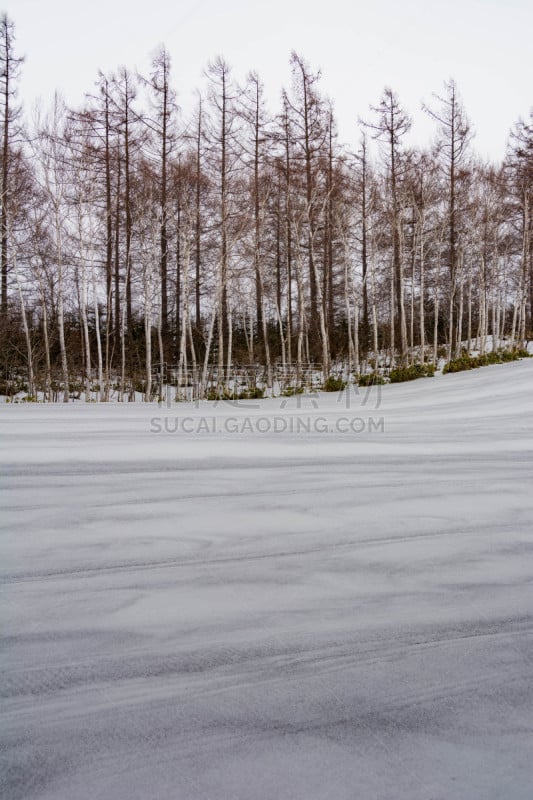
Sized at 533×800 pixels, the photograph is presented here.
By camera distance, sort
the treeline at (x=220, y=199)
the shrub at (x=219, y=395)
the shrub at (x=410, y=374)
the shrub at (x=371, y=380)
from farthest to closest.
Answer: the treeline at (x=220, y=199), the shrub at (x=410, y=374), the shrub at (x=371, y=380), the shrub at (x=219, y=395)

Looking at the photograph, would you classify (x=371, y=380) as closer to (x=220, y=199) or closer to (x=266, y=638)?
(x=220, y=199)

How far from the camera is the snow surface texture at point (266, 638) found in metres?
0.71

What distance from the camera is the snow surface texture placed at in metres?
0.71

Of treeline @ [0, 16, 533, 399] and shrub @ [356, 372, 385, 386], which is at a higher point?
treeline @ [0, 16, 533, 399]

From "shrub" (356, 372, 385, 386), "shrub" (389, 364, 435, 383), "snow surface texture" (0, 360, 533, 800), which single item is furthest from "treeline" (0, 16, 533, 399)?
"snow surface texture" (0, 360, 533, 800)

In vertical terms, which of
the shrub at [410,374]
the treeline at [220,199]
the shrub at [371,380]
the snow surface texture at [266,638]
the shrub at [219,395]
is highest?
the treeline at [220,199]

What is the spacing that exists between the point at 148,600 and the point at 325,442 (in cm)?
241

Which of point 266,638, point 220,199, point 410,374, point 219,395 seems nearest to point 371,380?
point 410,374

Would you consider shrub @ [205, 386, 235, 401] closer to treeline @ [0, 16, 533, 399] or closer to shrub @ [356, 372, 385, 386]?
treeline @ [0, 16, 533, 399]

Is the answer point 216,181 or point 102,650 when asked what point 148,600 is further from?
point 216,181

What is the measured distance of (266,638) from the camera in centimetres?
105

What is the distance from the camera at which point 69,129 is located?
1220 cm

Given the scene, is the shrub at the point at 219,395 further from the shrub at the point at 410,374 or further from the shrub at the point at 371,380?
the shrub at the point at 410,374

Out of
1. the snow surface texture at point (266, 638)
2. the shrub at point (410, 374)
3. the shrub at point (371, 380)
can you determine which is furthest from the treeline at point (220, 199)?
the snow surface texture at point (266, 638)
